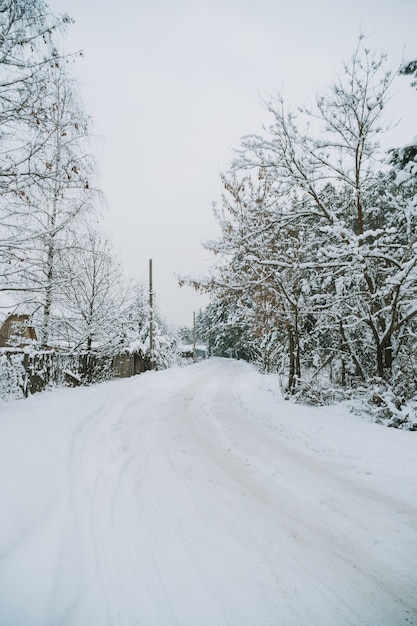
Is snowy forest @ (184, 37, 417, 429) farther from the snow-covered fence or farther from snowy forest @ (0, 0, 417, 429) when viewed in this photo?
the snow-covered fence

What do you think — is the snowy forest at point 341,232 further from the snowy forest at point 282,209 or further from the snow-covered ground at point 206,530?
the snow-covered ground at point 206,530

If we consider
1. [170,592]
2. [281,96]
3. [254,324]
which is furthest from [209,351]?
[170,592]

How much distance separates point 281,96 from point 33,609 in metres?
9.87

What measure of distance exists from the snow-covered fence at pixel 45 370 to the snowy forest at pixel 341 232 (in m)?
5.69

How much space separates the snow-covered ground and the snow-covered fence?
4037 mm

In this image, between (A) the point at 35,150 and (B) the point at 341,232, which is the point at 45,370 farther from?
(B) the point at 341,232

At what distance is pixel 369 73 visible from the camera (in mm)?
7430

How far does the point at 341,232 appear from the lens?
698cm

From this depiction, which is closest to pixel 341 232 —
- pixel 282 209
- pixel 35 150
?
pixel 282 209

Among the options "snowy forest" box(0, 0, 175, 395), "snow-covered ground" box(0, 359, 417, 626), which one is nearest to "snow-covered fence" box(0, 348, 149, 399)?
"snowy forest" box(0, 0, 175, 395)

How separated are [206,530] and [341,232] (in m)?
6.35

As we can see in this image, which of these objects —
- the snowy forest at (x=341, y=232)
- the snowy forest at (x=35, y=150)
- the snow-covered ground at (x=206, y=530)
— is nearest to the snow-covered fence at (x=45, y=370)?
the snowy forest at (x=35, y=150)

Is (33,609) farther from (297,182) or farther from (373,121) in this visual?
(373,121)

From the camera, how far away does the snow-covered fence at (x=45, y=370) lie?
929 cm
